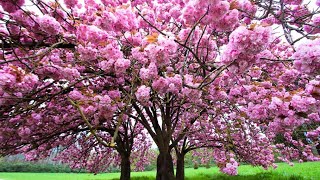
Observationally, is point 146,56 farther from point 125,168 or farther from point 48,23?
point 125,168

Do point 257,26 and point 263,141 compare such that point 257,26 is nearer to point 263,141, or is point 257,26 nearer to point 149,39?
point 149,39

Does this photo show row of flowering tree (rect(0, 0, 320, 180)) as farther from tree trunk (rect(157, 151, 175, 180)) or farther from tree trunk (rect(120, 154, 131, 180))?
tree trunk (rect(120, 154, 131, 180))

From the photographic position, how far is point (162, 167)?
6340 mm

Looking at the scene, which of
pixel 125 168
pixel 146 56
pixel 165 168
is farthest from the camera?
pixel 125 168

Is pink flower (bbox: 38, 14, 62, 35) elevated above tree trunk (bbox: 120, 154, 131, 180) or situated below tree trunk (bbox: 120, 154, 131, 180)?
above

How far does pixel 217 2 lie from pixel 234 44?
425 millimetres

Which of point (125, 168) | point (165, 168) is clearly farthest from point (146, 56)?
point (125, 168)

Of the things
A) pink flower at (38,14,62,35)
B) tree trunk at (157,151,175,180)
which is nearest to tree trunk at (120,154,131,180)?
tree trunk at (157,151,175,180)

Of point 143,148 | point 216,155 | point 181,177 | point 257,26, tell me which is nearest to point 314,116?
point 257,26

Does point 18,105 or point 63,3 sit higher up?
point 63,3

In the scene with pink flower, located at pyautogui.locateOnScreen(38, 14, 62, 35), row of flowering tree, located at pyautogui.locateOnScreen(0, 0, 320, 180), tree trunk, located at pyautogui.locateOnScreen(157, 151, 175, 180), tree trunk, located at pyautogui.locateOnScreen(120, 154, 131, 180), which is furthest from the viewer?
tree trunk, located at pyautogui.locateOnScreen(120, 154, 131, 180)

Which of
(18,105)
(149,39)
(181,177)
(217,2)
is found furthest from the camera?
(181,177)

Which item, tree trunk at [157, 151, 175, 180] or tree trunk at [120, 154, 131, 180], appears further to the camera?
tree trunk at [120, 154, 131, 180]

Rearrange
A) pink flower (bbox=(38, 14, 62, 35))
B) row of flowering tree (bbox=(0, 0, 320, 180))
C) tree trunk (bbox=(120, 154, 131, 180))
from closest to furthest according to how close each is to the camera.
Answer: row of flowering tree (bbox=(0, 0, 320, 180)) < pink flower (bbox=(38, 14, 62, 35)) < tree trunk (bbox=(120, 154, 131, 180))
